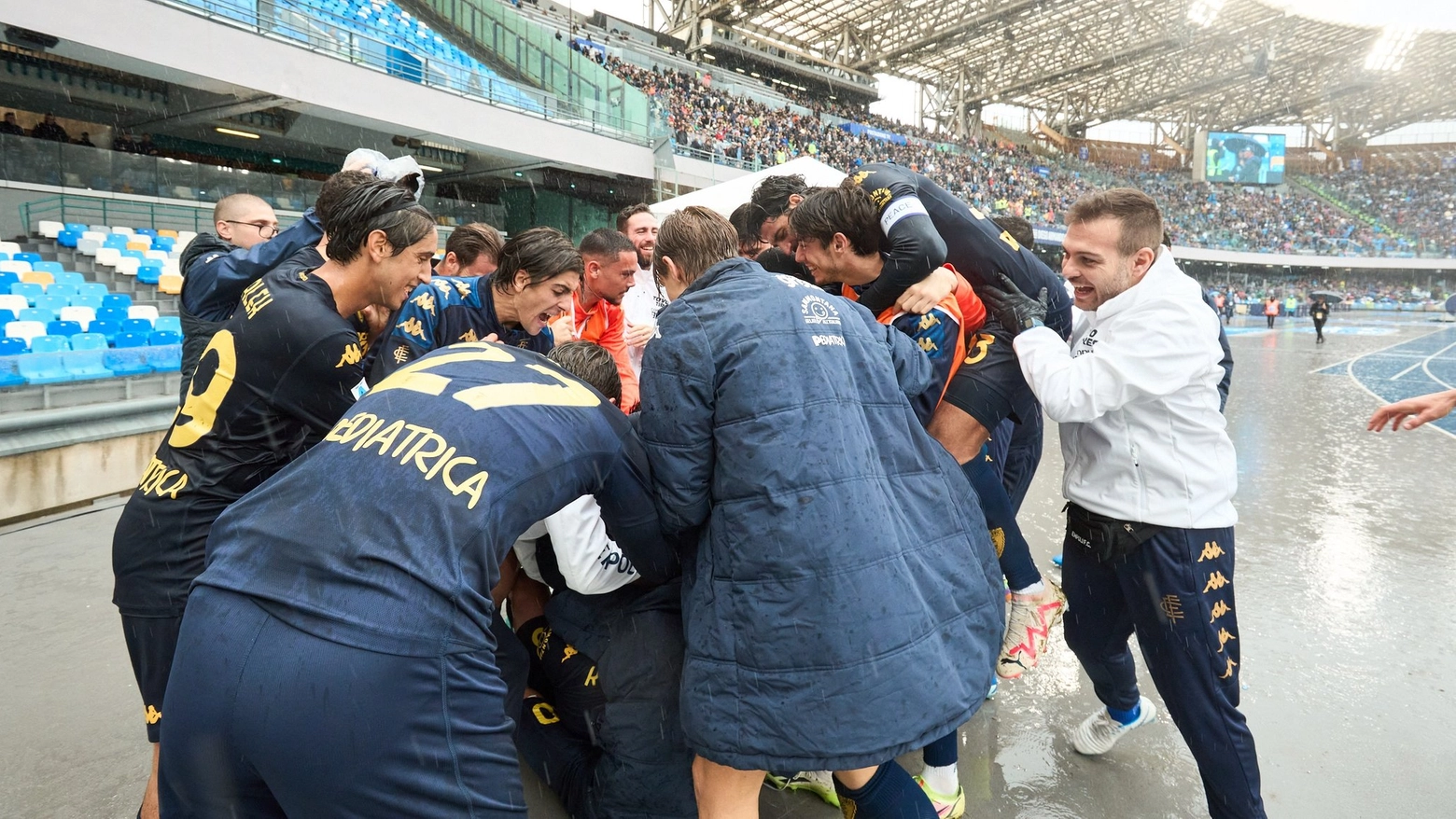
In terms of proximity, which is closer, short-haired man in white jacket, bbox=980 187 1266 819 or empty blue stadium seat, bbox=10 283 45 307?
short-haired man in white jacket, bbox=980 187 1266 819

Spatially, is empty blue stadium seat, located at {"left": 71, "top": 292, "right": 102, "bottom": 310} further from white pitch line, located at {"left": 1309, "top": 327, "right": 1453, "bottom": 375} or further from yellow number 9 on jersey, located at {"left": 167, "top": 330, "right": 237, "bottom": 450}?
white pitch line, located at {"left": 1309, "top": 327, "right": 1453, "bottom": 375}

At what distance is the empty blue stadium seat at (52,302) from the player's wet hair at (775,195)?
279 inches

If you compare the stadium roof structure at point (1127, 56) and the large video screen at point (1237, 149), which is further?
the large video screen at point (1237, 149)

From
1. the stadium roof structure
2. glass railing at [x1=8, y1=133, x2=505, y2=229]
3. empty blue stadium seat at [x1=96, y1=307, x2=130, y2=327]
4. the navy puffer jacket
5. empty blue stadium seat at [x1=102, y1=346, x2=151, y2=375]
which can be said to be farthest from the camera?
the stadium roof structure

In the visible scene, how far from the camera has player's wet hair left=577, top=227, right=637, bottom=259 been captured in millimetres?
3602

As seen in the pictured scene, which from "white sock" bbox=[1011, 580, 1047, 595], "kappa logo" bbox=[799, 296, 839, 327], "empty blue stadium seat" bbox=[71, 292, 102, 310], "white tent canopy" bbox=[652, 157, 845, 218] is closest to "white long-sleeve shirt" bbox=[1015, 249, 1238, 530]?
"white sock" bbox=[1011, 580, 1047, 595]

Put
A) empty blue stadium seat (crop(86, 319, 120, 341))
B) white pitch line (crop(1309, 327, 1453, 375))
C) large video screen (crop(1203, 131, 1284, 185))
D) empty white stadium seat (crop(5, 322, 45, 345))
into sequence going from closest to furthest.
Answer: empty white stadium seat (crop(5, 322, 45, 345))
empty blue stadium seat (crop(86, 319, 120, 341))
white pitch line (crop(1309, 327, 1453, 375))
large video screen (crop(1203, 131, 1284, 185))

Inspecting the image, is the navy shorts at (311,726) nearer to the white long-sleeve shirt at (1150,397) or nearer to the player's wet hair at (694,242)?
the player's wet hair at (694,242)

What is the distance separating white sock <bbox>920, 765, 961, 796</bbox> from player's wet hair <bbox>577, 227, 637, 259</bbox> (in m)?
2.49

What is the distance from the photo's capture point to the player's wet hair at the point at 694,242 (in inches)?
72.7

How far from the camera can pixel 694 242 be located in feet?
6.07

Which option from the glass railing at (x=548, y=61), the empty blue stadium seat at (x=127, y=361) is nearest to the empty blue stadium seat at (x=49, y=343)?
the empty blue stadium seat at (x=127, y=361)

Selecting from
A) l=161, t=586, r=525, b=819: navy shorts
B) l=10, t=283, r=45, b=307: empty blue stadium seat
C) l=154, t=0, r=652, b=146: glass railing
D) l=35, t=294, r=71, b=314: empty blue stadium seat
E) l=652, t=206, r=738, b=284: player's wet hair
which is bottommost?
l=161, t=586, r=525, b=819: navy shorts

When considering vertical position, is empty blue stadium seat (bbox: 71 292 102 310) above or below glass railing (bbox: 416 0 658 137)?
below
